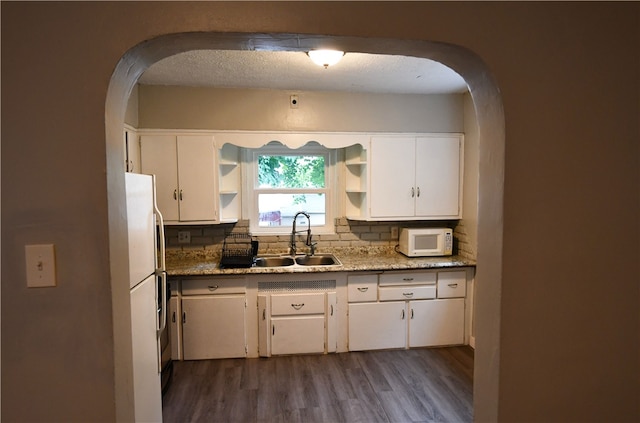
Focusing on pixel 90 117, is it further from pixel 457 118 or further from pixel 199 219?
pixel 457 118

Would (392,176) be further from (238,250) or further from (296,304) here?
(238,250)

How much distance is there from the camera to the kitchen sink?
3.27m

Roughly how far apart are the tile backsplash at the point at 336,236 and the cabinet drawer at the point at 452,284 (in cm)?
25

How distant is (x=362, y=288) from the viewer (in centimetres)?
303

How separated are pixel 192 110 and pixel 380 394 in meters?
2.76

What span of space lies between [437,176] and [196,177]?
2231 mm

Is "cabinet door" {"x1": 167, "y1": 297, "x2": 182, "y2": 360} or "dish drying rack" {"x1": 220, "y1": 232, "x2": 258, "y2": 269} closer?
"cabinet door" {"x1": 167, "y1": 297, "x2": 182, "y2": 360}

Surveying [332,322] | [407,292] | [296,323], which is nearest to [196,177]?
[296,323]

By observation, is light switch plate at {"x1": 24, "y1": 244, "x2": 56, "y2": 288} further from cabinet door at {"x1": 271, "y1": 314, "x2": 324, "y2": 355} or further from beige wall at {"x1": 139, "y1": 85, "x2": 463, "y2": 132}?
beige wall at {"x1": 139, "y1": 85, "x2": 463, "y2": 132}

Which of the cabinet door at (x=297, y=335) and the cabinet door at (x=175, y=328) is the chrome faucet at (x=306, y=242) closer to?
the cabinet door at (x=297, y=335)

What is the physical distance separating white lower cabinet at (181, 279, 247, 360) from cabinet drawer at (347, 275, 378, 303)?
921mm

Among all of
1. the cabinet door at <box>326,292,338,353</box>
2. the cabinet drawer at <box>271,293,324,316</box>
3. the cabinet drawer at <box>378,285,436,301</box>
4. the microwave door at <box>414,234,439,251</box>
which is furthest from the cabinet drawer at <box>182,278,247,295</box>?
the microwave door at <box>414,234,439,251</box>

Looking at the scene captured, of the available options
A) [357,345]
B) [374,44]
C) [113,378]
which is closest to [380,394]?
[357,345]

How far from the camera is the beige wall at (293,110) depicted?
9.88 ft
